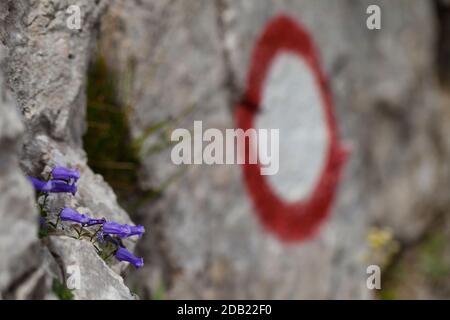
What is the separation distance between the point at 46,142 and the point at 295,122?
1818mm

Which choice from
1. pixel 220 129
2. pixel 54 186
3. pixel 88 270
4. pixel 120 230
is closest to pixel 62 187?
pixel 54 186

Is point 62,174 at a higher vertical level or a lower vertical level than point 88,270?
higher

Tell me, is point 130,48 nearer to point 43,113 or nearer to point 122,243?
point 43,113

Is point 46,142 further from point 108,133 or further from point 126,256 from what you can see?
point 108,133

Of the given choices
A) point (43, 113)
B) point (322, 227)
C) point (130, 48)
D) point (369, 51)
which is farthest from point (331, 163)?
point (43, 113)

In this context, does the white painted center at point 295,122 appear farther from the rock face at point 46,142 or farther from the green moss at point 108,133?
the rock face at point 46,142

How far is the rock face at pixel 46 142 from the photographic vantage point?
1374 millimetres

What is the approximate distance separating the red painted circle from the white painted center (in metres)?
0.03

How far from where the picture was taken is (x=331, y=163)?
13.4 ft

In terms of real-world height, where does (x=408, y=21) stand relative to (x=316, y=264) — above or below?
above

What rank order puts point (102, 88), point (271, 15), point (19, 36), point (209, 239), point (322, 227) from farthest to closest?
point (322, 227) → point (271, 15) → point (209, 239) → point (102, 88) → point (19, 36)

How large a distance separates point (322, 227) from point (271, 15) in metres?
1.03

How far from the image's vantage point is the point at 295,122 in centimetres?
385

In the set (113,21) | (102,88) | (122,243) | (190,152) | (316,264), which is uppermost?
(113,21)
